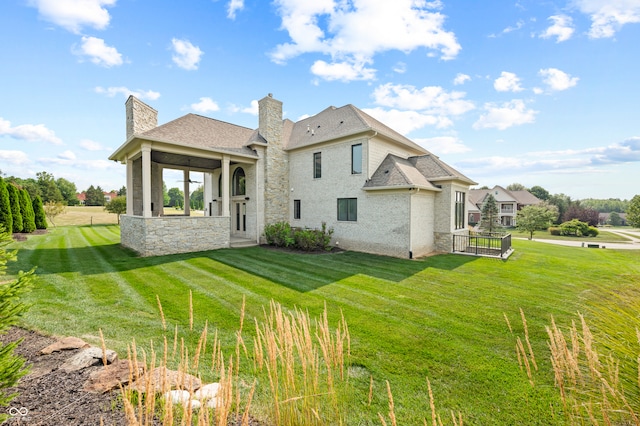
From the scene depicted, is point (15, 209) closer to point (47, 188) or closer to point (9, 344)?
point (9, 344)

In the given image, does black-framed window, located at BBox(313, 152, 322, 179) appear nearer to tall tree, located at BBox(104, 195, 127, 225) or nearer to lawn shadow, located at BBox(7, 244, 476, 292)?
lawn shadow, located at BBox(7, 244, 476, 292)

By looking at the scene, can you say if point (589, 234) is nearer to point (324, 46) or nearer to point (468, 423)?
point (324, 46)

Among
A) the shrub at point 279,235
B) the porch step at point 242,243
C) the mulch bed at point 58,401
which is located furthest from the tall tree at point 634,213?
the mulch bed at point 58,401

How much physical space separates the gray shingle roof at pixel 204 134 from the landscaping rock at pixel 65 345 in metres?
10.4

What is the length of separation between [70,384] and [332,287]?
241 inches

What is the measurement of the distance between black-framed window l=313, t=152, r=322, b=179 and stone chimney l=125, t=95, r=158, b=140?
412 inches

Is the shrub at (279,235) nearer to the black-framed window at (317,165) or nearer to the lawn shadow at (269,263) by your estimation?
the lawn shadow at (269,263)

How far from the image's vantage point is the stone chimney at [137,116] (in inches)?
579

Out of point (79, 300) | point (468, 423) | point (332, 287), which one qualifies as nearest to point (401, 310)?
point (332, 287)

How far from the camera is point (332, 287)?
8.20 metres

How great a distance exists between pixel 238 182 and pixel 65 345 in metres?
15.1

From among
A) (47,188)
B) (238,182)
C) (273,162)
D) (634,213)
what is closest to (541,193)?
(634,213)

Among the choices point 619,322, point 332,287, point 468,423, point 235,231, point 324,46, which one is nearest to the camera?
point 619,322

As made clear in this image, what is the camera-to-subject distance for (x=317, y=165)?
1666 cm
